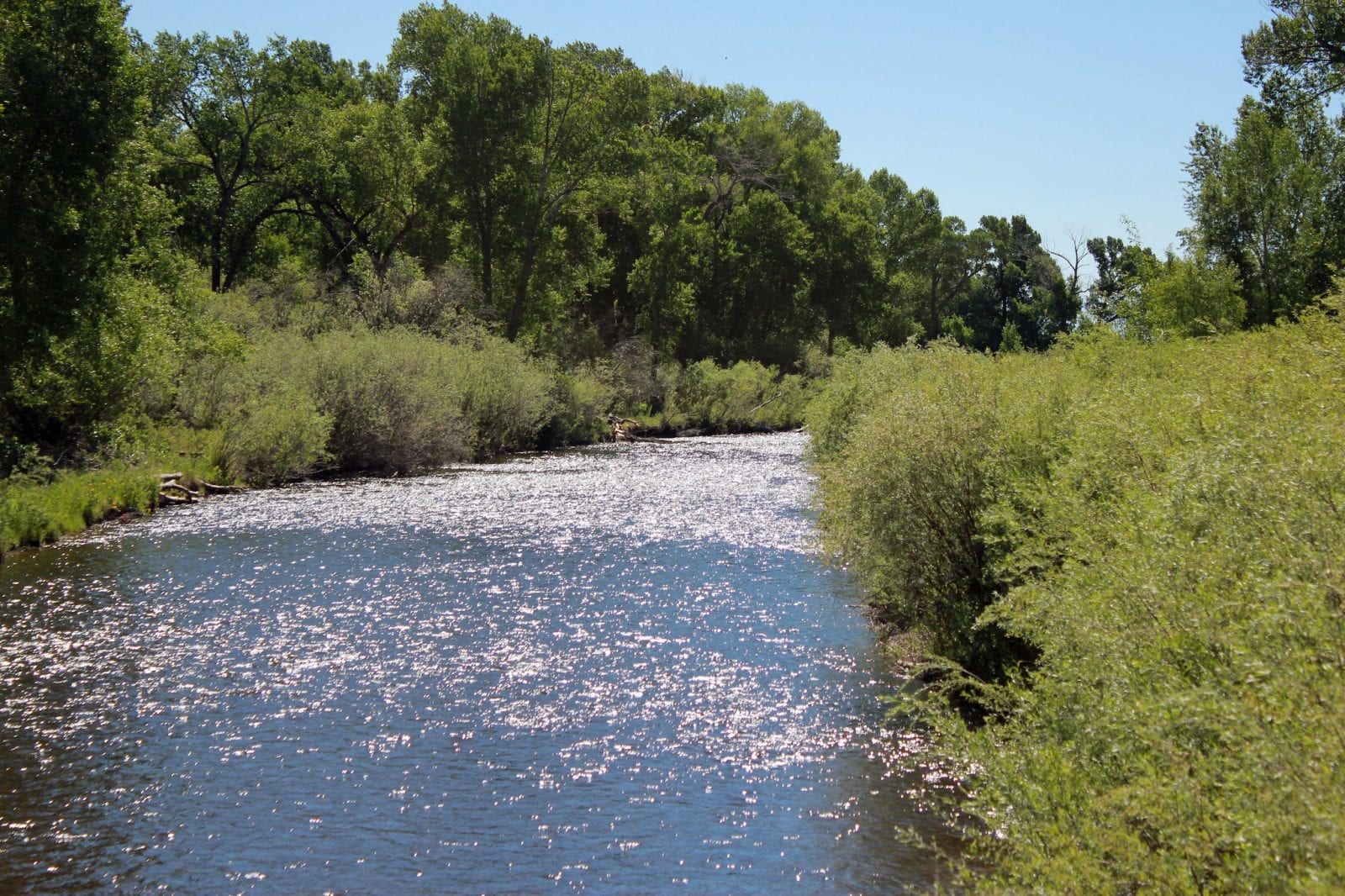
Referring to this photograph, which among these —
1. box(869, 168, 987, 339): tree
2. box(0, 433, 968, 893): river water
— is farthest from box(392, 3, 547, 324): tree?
box(869, 168, 987, 339): tree

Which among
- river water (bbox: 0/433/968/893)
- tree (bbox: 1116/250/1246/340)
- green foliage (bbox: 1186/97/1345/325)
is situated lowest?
river water (bbox: 0/433/968/893)

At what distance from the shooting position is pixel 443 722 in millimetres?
15148

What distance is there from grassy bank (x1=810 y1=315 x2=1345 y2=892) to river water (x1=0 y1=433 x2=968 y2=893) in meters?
2.18

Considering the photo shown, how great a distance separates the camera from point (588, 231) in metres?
69.7

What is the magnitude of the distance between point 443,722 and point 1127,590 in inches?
365

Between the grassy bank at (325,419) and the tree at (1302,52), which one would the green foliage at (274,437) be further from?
the tree at (1302,52)

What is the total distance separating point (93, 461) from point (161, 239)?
716 cm

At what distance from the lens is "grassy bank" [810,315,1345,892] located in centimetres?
663

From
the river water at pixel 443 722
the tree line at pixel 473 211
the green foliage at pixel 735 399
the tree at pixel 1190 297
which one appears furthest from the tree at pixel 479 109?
the river water at pixel 443 722

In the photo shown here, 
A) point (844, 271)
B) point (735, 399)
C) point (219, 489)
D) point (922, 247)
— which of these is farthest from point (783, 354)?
point (219, 489)

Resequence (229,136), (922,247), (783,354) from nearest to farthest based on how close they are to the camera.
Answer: (229,136), (783,354), (922,247)

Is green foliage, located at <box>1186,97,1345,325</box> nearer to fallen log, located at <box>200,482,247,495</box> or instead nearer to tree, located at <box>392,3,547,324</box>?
tree, located at <box>392,3,547,324</box>

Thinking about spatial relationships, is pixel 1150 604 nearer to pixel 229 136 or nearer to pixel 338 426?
pixel 338 426

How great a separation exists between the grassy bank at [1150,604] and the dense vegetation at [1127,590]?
0.09 feet
